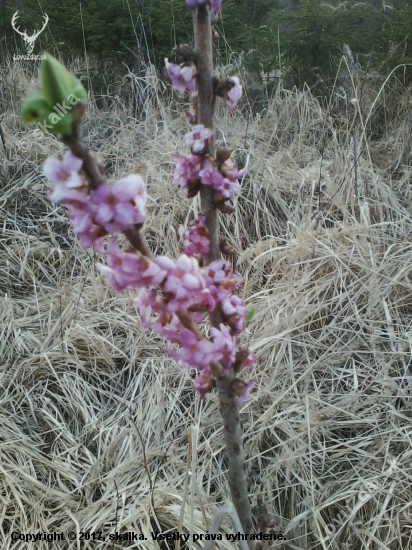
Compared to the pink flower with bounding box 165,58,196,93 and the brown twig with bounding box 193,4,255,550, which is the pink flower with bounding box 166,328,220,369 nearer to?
the brown twig with bounding box 193,4,255,550

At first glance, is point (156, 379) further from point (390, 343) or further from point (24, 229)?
point (24, 229)

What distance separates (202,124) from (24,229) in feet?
6.88

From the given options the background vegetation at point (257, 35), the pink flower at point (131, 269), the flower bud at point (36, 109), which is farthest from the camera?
the background vegetation at point (257, 35)

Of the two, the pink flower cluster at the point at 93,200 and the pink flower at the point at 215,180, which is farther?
the pink flower at the point at 215,180

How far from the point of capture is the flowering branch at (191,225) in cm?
46

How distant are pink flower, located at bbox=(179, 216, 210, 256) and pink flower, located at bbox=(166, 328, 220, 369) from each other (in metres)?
0.13

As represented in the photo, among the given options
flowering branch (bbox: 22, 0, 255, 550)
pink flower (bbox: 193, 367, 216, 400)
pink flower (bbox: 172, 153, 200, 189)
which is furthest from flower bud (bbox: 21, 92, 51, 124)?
pink flower (bbox: 193, 367, 216, 400)

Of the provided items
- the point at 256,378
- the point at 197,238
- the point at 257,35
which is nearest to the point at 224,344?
the point at 197,238

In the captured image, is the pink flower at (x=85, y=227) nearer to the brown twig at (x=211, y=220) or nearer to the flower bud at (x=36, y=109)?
the flower bud at (x=36, y=109)

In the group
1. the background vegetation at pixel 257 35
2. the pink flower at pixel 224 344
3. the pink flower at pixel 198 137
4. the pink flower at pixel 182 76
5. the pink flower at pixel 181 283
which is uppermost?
the pink flower at pixel 182 76

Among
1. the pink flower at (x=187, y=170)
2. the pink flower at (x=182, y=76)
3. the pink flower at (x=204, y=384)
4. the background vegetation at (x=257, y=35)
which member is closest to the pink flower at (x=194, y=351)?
the pink flower at (x=204, y=384)

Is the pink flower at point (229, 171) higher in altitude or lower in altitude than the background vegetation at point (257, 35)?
higher

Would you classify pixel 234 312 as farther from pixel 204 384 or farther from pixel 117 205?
pixel 117 205

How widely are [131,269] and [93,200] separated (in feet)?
0.30
